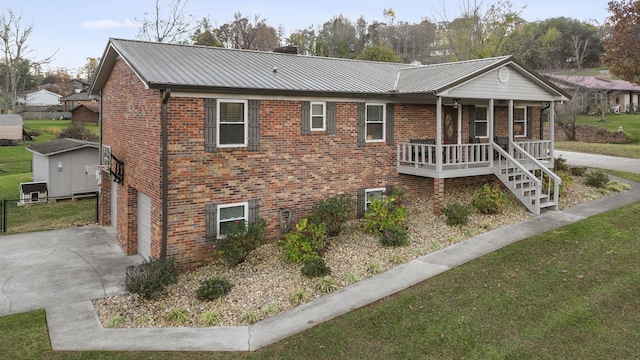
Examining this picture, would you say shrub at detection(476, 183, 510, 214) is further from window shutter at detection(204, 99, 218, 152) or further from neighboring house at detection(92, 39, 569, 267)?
window shutter at detection(204, 99, 218, 152)

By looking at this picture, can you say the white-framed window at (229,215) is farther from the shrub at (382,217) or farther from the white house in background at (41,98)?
the white house in background at (41,98)

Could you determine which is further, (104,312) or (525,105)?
(525,105)

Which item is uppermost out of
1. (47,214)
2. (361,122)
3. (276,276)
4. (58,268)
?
(361,122)

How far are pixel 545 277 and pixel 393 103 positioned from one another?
24.2ft

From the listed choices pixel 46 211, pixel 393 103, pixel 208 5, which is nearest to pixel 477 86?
pixel 393 103

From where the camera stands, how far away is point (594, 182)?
1789cm

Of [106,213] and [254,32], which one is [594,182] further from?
[254,32]

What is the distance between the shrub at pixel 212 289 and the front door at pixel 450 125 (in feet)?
34.6

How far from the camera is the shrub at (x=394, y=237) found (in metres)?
12.1

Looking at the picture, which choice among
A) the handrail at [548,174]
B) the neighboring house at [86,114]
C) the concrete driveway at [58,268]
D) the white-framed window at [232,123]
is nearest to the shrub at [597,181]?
the handrail at [548,174]

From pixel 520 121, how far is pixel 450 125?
3.83 metres

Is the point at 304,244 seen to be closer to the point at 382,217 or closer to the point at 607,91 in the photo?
the point at 382,217

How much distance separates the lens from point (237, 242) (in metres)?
11.1

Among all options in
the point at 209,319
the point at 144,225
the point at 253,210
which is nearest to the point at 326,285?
the point at 209,319
